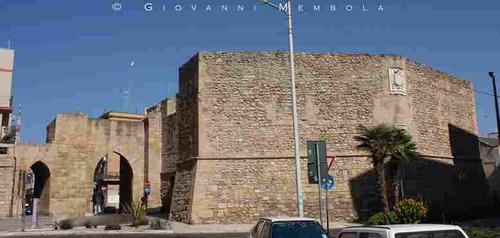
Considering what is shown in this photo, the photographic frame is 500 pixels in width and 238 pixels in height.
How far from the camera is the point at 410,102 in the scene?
1101 inches

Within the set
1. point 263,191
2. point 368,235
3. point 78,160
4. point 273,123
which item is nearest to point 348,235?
point 368,235

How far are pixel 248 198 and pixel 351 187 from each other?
548cm

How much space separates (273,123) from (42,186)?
1818 cm

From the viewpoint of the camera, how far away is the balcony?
1629 inches

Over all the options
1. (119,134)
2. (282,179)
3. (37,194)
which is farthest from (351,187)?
(37,194)

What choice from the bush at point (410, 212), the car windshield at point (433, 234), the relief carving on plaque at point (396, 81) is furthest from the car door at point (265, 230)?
the relief carving on plaque at point (396, 81)

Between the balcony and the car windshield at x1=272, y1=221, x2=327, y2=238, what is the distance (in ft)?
123

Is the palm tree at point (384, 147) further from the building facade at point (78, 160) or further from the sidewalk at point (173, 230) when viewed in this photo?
the building facade at point (78, 160)

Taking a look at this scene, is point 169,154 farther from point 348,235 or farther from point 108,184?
point 348,235

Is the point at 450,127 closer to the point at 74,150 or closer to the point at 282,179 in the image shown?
the point at 282,179

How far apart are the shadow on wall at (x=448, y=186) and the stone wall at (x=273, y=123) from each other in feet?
0.40

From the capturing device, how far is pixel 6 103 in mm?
42250

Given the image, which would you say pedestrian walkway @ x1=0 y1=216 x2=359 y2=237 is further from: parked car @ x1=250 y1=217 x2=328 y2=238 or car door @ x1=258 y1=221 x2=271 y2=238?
parked car @ x1=250 y1=217 x2=328 y2=238

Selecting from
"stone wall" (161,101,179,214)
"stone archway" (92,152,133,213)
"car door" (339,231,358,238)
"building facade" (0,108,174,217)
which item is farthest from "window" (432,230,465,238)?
"stone archway" (92,152,133,213)
